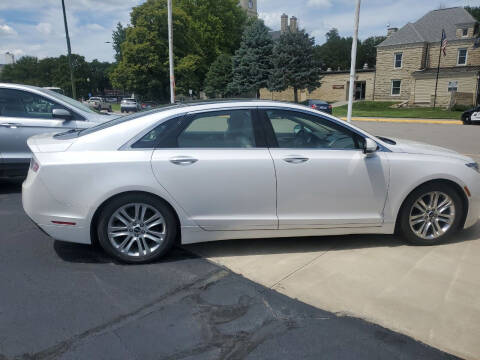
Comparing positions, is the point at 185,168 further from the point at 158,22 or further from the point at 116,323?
the point at 158,22

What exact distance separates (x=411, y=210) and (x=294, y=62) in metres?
37.5

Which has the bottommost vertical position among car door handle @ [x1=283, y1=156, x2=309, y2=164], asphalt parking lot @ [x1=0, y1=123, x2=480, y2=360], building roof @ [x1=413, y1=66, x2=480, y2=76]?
asphalt parking lot @ [x1=0, y1=123, x2=480, y2=360]

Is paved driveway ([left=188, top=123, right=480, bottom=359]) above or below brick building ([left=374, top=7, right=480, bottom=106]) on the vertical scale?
below

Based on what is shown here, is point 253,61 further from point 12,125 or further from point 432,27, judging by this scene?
point 12,125

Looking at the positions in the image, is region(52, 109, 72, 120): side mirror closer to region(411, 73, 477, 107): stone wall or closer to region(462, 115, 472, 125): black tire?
region(462, 115, 472, 125): black tire

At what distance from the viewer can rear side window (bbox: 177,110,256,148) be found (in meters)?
3.82

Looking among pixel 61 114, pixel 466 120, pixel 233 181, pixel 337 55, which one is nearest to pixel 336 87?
pixel 337 55

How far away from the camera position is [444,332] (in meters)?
2.77

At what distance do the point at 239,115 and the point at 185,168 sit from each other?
0.79 meters

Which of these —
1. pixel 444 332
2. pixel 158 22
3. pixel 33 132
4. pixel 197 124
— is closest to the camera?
pixel 444 332

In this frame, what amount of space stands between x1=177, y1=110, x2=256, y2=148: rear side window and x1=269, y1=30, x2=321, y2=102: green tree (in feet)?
122

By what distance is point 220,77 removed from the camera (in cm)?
4466

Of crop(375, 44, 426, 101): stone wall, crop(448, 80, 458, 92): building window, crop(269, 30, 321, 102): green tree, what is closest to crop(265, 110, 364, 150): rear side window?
crop(269, 30, 321, 102): green tree

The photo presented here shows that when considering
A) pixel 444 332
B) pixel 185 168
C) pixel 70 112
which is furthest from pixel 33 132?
pixel 444 332
